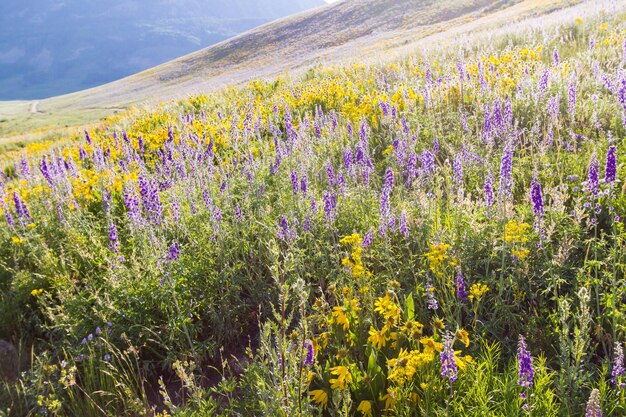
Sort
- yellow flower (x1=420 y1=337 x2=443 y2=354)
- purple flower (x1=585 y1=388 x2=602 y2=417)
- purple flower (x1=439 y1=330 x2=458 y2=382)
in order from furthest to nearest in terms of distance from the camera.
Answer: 1. yellow flower (x1=420 y1=337 x2=443 y2=354)
2. purple flower (x1=439 y1=330 x2=458 y2=382)
3. purple flower (x1=585 y1=388 x2=602 y2=417)

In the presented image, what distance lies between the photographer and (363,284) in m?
2.97

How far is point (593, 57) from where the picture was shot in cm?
692

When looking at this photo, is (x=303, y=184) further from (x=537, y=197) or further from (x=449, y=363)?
(x=449, y=363)

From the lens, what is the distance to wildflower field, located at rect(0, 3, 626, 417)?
7.52 feet

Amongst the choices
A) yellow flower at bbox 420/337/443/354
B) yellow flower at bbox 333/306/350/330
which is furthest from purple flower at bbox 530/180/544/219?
yellow flower at bbox 333/306/350/330

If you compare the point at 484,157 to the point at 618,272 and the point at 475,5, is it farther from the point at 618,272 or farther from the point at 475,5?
the point at 475,5

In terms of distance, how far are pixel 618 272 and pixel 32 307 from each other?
5383 millimetres

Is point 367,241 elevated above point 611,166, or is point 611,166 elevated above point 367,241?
point 611,166

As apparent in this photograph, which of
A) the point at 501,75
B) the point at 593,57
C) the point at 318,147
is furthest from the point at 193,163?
the point at 593,57

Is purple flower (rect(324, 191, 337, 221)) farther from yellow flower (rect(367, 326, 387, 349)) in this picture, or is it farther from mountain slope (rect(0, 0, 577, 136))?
mountain slope (rect(0, 0, 577, 136))

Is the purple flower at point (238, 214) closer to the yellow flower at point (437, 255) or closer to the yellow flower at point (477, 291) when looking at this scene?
the yellow flower at point (437, 255)

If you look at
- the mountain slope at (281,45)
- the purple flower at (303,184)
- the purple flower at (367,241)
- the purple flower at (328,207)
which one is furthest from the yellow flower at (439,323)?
the mountain slope at (281,45)

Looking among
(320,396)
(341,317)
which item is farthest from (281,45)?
(320,396)

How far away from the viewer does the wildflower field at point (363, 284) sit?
229 centimetres
